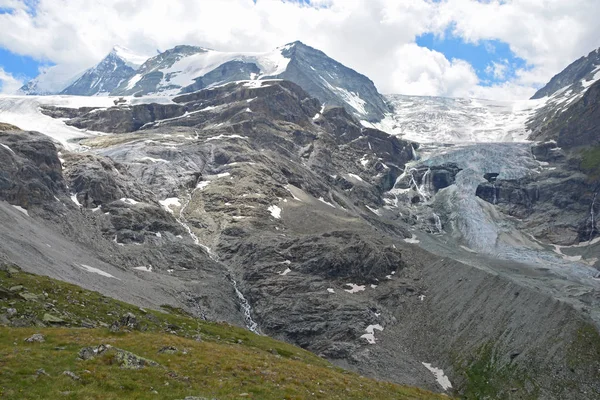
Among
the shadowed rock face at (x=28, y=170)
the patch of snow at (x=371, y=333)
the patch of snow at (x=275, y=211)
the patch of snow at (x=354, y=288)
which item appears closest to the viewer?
the patch of snow at (x=371, y=333)

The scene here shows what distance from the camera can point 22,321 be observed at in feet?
118

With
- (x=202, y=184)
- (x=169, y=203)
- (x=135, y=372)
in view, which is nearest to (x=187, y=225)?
(x=169, y=203)

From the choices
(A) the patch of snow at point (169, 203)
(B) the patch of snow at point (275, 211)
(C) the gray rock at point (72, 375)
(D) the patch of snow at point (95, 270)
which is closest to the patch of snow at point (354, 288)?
(B) the patch of snow at point (275, 211)

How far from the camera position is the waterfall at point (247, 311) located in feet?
350

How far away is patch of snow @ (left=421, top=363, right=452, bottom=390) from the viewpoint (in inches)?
3275

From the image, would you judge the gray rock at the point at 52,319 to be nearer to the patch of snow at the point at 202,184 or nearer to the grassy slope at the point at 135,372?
the grassy slope at the point at 135,372

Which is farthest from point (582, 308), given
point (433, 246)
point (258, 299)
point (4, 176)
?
point (4, 176)

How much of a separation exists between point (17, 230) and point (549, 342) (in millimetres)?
99463

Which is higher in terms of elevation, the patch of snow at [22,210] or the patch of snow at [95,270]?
the patch of snow at [22,210]

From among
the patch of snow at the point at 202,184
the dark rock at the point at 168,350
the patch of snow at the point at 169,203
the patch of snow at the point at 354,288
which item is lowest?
the dark rock at the point at 168,350

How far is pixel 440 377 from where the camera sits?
85.9 meters

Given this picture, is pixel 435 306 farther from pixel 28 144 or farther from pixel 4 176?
pixel 28 144

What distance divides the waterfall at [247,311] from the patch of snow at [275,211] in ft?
136

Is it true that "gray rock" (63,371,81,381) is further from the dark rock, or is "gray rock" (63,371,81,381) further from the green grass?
the green grass
